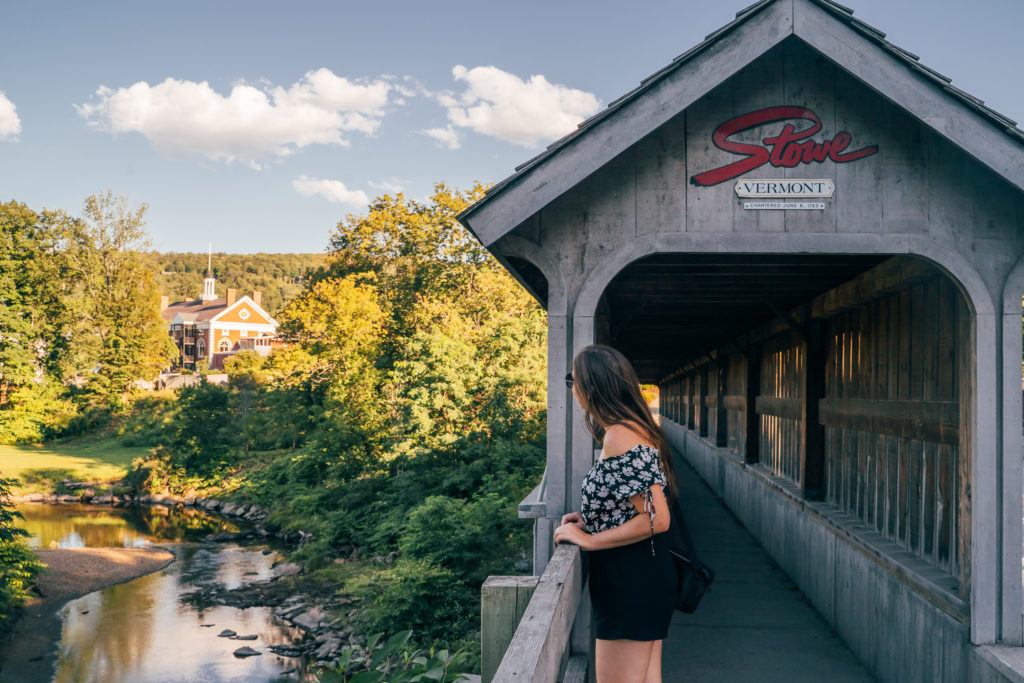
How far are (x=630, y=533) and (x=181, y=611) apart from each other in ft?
59.7

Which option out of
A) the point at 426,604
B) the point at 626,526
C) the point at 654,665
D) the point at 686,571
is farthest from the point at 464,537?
the point at 626,526

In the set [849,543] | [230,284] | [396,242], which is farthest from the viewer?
[230,284]

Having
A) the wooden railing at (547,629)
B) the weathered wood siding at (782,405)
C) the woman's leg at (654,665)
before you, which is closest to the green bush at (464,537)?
the weathered wood siding at (782,405)

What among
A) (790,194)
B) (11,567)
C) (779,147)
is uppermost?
(779,147)

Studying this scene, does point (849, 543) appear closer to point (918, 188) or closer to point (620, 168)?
point (918, 188)

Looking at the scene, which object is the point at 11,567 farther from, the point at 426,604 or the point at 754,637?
the point at 754,637

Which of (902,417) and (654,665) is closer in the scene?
(654,665)

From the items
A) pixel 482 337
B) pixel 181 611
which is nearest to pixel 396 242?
pixel 482 337

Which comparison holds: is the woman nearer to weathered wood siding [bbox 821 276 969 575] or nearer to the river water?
weathered wood siding [bbox 821 276 969 575]

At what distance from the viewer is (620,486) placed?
296 cm

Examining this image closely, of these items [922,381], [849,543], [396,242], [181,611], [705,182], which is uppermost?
[396,242]

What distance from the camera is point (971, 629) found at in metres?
4.45

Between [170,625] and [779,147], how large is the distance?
17119mm

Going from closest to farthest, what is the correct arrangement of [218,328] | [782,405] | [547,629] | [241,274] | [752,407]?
[547,629], [782,405], [752,407], [218,328], [241,274]
